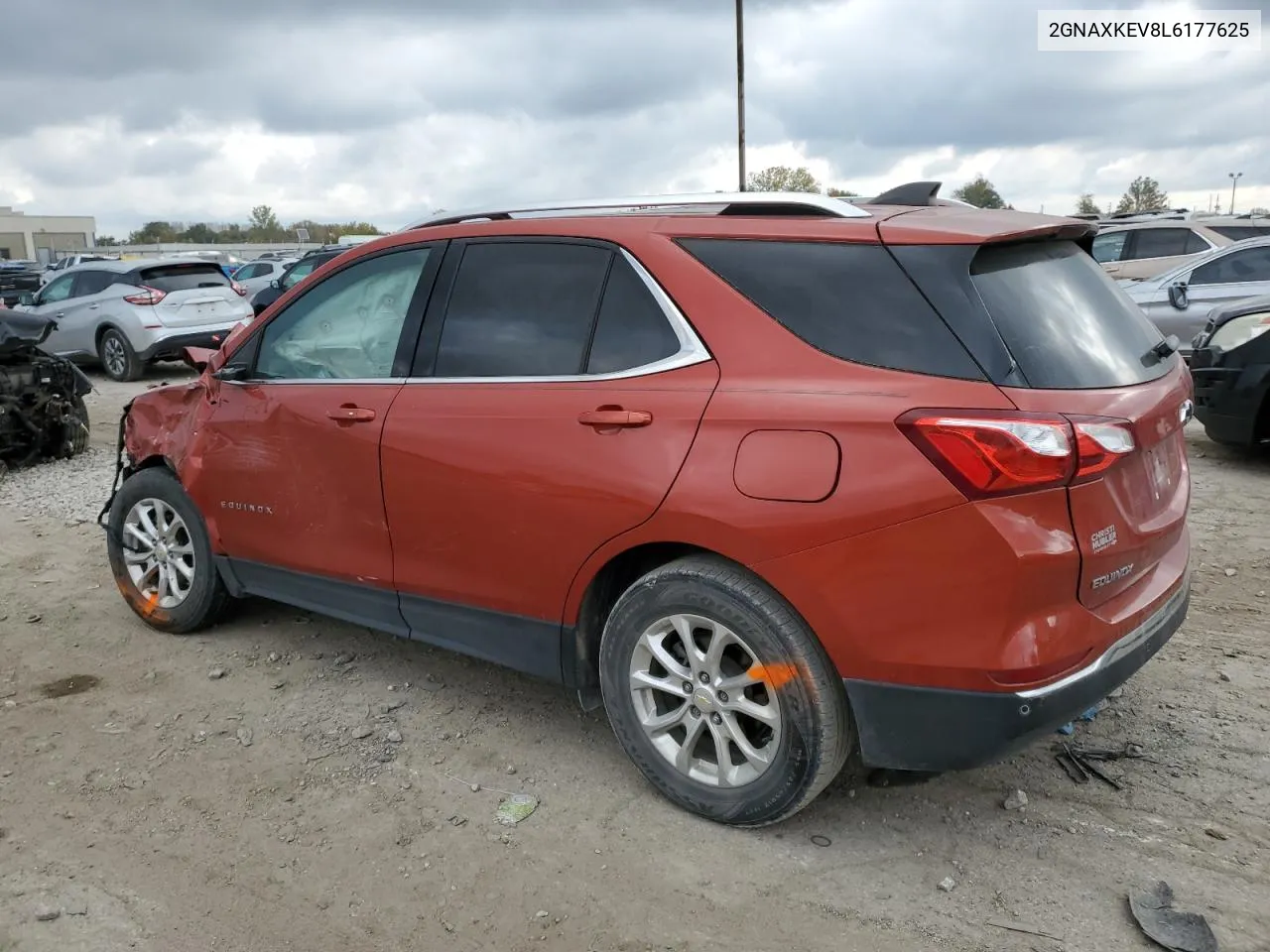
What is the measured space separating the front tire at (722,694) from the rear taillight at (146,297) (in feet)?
40.9

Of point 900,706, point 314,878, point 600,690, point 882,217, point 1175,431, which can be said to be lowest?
point 314,878

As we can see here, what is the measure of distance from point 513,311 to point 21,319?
709cm

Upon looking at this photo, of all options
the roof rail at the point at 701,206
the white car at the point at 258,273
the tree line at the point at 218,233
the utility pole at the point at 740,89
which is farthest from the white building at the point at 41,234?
the roof rail at the point at 701,206

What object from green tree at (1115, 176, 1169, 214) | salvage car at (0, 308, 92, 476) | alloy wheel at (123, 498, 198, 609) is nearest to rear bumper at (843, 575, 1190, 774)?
alloy wheel at (123, 498, 198, 609)

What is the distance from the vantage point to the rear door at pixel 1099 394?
2551mm

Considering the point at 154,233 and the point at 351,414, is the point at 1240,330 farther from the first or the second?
the point at 154,233

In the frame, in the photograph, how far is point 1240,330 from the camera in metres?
7.21

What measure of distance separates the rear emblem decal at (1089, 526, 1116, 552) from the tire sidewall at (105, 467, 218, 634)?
3.58m

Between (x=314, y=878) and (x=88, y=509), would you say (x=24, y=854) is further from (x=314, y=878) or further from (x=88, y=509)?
(x=88, y=509)

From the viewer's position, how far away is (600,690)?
11.0 ft

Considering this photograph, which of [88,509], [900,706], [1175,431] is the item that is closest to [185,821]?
[900,706]

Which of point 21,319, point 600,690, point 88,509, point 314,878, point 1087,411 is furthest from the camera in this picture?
point 21,319

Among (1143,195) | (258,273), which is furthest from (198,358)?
(1143,195)

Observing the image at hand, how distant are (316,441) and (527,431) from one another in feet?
3.55
